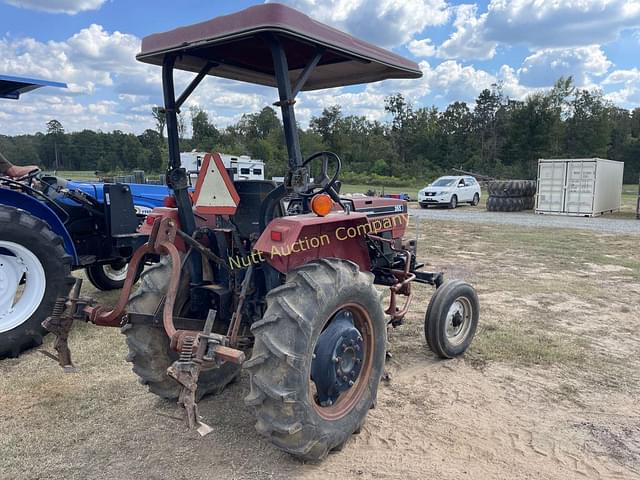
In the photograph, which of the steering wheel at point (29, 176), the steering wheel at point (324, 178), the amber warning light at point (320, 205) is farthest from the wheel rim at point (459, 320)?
the steering wheel at point (29, 176)

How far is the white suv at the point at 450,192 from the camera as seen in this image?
22.7 m

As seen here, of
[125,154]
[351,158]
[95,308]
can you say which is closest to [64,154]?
[125,154]

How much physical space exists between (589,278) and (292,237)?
22.1 ft

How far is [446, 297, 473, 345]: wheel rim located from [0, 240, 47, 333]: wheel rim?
12.0 feet

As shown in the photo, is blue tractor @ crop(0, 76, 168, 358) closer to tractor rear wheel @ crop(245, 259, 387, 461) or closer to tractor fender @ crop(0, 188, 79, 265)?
tractor fender @ crop(0, 188, 79, 265)

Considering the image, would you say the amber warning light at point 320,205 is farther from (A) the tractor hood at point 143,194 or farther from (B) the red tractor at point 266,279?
(A) the tractor hood at point 143,194

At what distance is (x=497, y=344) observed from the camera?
4.83 m

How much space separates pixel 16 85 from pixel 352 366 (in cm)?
493

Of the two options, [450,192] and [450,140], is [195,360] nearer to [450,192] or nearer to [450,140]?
[450,192]

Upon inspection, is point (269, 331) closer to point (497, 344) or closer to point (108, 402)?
point (108, 402)

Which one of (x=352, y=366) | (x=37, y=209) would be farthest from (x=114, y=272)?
(x=352, y=366)

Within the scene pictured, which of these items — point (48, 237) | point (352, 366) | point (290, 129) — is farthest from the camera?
point (48, 237)

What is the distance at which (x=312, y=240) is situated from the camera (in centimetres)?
321

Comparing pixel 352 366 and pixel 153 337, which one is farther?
pixel 153 337
